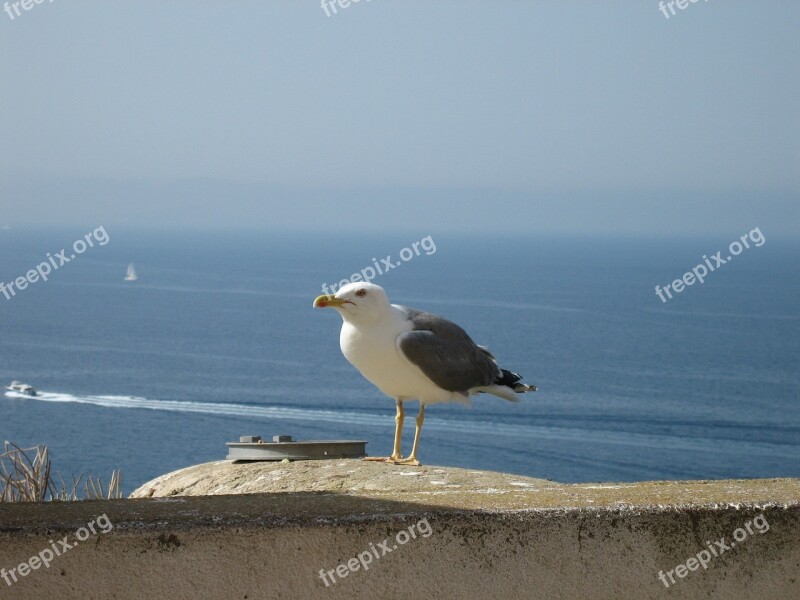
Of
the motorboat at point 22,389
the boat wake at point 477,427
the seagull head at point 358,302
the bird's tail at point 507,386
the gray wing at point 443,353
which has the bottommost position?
the boat wake at point 477,427

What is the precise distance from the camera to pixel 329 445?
7023 millimetres

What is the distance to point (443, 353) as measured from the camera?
7141 mm

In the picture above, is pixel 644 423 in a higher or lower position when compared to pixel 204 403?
lower

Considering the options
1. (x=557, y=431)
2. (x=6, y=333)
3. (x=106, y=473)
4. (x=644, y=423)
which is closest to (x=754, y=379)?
(x=644, y=423)

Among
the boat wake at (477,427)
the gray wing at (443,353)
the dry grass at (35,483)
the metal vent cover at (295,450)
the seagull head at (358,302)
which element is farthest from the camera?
the boat wake at (477,427)

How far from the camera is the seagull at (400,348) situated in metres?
6.86

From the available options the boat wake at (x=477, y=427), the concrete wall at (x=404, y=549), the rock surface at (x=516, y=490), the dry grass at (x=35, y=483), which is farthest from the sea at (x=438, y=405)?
the concrete wall at (x=404, y=549)

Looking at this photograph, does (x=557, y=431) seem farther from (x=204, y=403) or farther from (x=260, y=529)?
(x=260, y=529)

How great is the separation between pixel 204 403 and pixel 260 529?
236 ft

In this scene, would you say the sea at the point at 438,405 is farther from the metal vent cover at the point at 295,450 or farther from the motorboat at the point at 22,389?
the metal vent cover at the point at 295,450

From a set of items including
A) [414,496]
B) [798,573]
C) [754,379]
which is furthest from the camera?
[754,379]

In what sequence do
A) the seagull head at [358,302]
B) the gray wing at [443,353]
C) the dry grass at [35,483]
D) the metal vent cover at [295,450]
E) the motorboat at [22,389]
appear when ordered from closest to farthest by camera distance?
the seagull head at [358,302]
the metal vent cover at [295,450]
the gray wing at [443,353]
the dry grass at [35,483]
the motorboat at [22,389]

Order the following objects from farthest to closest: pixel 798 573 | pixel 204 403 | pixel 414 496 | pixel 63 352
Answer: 1. pixel 63 352
2. pixel 204 403
3. pixel 414 496
4. pixel 798 573

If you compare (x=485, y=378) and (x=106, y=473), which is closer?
(x=485, y=378)
